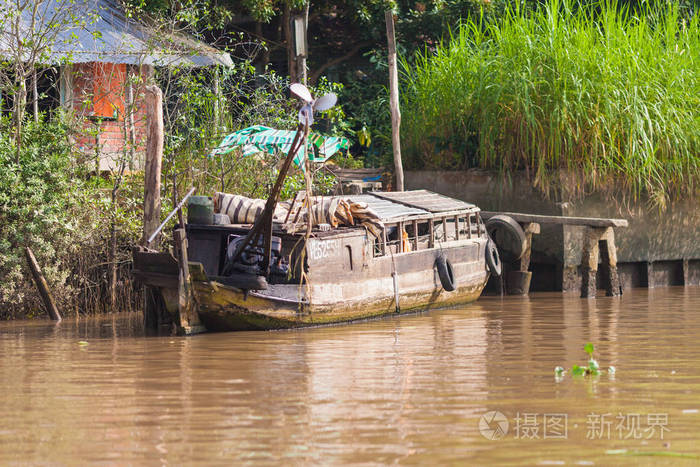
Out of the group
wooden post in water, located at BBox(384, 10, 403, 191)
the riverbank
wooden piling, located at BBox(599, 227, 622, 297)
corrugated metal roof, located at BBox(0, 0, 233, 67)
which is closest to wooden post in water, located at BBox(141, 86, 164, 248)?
corrugated metal roof, located at BBox(0, 0, 233, 67)

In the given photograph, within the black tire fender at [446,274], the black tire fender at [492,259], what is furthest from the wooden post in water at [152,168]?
the black tire fender at [492,259]

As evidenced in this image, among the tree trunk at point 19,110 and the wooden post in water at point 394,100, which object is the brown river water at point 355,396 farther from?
the wooden post in water at point 394,100

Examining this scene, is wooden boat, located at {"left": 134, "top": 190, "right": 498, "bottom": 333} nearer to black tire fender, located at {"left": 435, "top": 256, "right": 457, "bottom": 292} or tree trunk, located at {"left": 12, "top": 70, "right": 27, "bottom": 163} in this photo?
black tire fender, located at {"left": 435, "top": 256, "right": 457, "bottom": 292}

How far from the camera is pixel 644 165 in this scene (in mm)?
14195

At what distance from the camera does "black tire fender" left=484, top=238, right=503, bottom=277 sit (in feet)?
44.5

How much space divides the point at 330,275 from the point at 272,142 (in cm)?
211

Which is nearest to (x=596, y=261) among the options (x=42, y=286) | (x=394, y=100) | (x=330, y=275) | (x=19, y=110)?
(x=394, y=100)

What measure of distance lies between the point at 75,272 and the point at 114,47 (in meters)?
4.64

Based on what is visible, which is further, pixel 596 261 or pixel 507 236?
pixel 507 236

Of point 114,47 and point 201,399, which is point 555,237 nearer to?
point 114,47

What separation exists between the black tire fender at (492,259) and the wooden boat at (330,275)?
43 centimetres

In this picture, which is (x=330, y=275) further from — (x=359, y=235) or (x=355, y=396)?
(x=355, y=396)

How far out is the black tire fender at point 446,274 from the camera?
40.4ft

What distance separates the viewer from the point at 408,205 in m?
12.7
